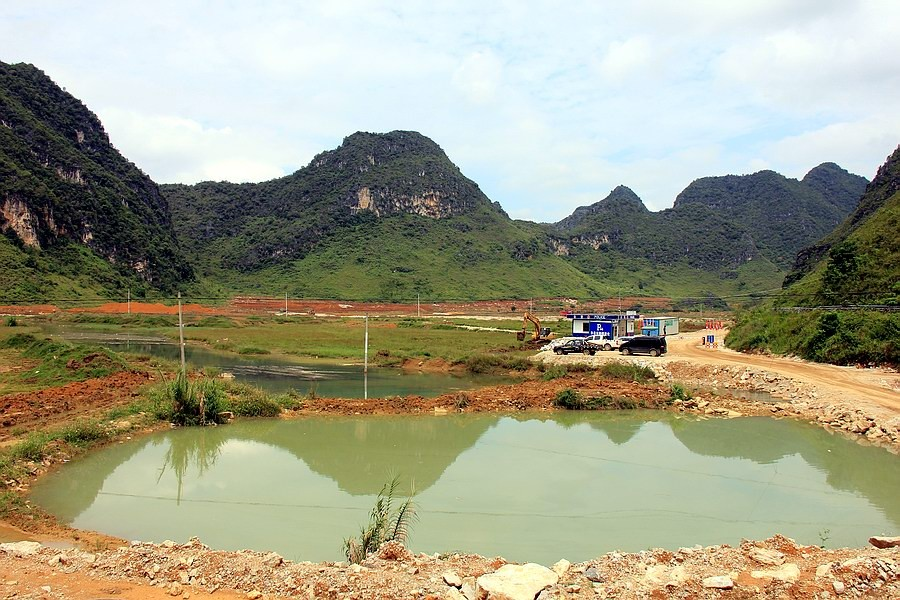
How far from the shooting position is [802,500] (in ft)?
33.9

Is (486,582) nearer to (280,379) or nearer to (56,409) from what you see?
(56,409)

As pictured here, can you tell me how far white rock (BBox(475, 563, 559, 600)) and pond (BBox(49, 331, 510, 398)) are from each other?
17.0 meters

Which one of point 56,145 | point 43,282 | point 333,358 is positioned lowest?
point 333,358

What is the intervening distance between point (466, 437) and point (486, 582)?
33.1ft

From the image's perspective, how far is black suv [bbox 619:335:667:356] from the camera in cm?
3256

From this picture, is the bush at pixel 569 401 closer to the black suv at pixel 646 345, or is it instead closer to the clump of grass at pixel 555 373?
the clump of grass at pixel 555 373

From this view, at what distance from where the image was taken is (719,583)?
18.6 ft

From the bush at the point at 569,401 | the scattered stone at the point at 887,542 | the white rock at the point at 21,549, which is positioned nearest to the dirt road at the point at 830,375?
the bush at the point at 569,401

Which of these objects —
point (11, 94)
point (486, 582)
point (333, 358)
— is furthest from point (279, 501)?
point (11, 94)

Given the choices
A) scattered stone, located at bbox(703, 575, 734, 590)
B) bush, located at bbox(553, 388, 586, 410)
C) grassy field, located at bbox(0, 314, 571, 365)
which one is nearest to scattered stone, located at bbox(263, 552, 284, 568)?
scattered stone, located at bbox(703, 575, 734, 590)

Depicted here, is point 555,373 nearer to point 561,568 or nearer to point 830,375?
point 830,375

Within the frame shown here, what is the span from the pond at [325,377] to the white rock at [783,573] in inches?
692

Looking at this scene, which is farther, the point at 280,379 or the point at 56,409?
the point at 280,379

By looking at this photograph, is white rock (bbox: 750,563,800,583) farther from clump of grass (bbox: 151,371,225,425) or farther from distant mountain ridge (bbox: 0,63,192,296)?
distant mountain ridge (bbox: 0,63,192,296)
